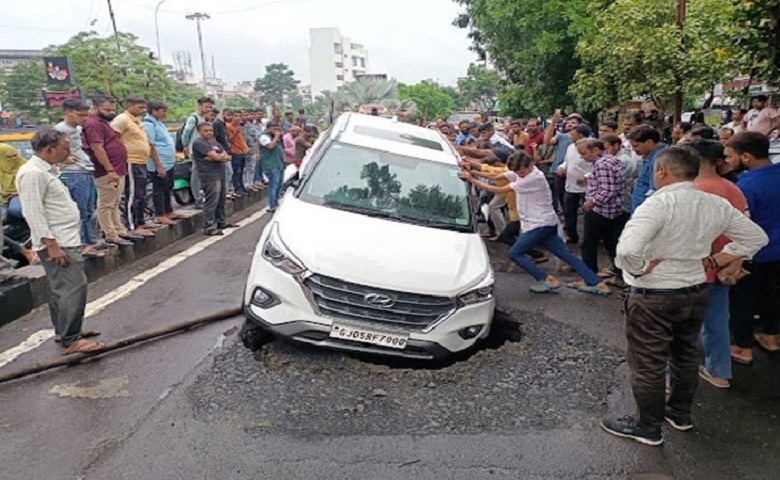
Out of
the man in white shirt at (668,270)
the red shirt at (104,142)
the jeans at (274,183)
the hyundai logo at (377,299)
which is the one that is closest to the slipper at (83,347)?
the hyundai logo at (377,299)

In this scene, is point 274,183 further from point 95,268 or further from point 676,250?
point 676,250

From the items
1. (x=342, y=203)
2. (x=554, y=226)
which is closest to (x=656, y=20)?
(x=554, y=226)

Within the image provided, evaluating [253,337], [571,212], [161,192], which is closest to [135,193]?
[161,192]

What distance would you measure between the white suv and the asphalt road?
241 millimetres

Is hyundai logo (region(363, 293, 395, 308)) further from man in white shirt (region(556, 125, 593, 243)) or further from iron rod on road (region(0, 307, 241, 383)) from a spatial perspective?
man in white shirt (region(556, 125, 593, 243))

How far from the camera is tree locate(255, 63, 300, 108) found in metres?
108

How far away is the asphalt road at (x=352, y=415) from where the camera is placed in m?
3.05

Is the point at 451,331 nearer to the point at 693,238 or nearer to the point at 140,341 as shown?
the point at 693,238

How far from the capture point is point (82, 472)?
294 centimetres

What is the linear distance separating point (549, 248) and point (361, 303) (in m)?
2.94

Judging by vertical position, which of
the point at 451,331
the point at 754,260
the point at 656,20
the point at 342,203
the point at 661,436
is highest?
the point at 656,20

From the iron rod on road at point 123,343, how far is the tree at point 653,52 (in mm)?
7066

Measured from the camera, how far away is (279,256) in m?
4.18

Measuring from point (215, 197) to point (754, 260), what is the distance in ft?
22.3
